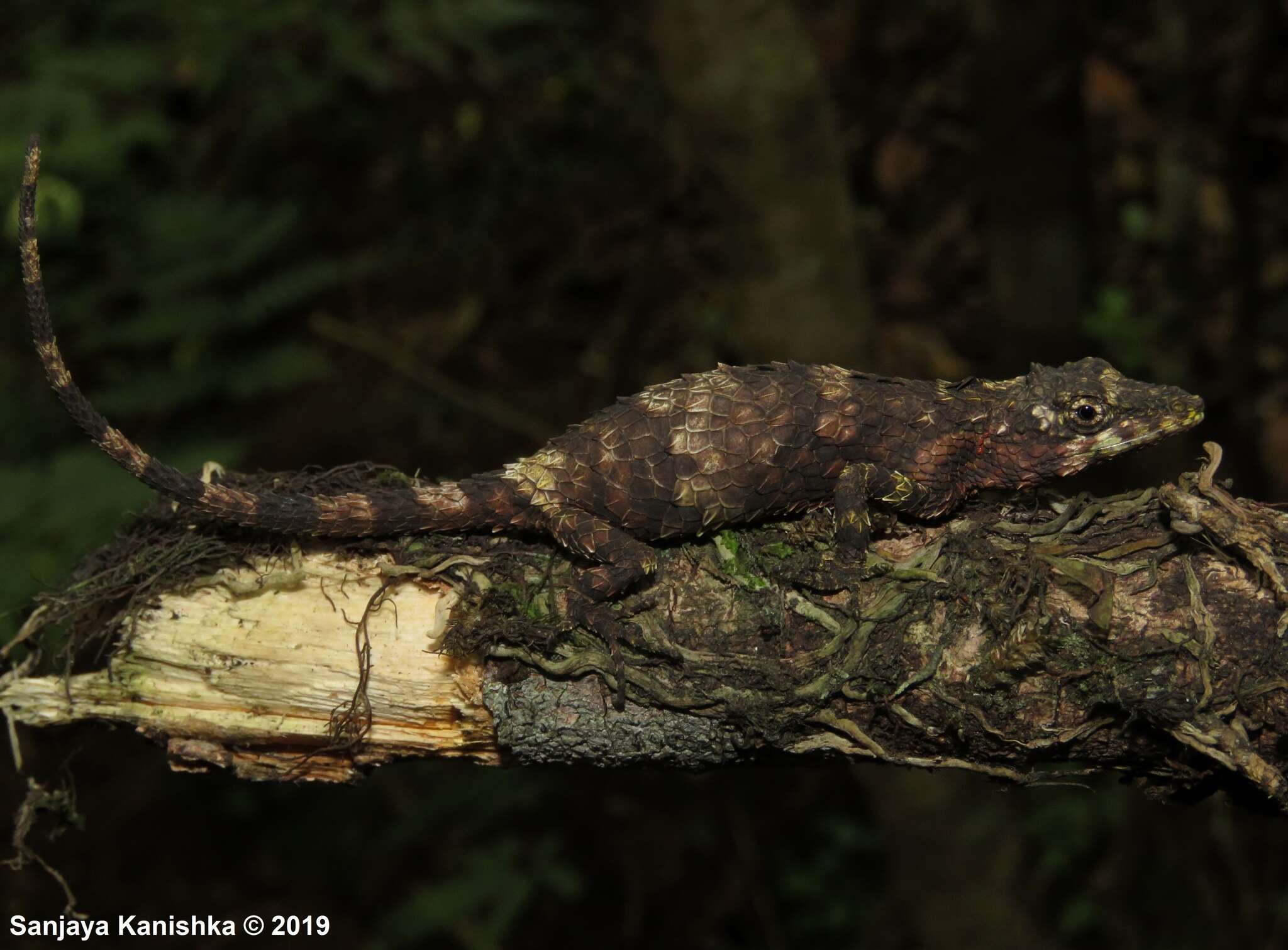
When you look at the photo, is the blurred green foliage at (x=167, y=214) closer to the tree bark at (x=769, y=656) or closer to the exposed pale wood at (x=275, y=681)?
the exposed pale wood at (x=275, y=681)

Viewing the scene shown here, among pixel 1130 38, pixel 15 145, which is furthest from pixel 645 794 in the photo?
pixel 1130 38

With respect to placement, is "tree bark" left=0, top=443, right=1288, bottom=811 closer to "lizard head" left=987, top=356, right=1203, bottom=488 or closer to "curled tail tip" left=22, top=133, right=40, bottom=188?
"lizard head" left=987, top=356, right=1203, bottom=488

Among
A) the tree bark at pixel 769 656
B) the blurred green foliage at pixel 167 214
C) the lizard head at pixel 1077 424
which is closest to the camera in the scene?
the tree bark at pixel 769 656

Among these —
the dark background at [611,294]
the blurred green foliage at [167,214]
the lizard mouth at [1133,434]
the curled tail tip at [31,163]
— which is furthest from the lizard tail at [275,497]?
the blurred green foliage at [167,214]

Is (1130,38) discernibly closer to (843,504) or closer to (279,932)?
(843,504)

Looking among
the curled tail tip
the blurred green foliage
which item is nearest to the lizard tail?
the curled tail tip
